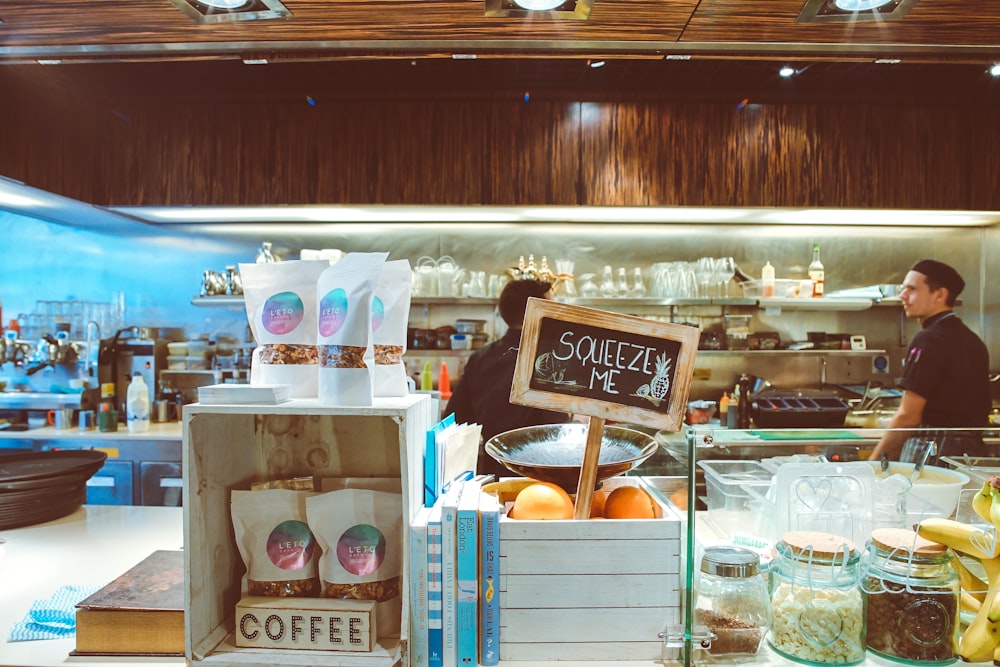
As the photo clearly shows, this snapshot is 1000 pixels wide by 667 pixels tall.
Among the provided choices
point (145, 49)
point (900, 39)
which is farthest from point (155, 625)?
point (900, 39)

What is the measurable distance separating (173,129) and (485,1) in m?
2.99

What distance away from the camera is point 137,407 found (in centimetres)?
389

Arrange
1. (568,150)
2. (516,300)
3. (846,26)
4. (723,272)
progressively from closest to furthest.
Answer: (846,26), (516,300), (568,150), (723,272)

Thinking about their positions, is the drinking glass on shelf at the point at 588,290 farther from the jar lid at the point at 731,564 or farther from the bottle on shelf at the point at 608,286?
the jar lid at the point at 731,564

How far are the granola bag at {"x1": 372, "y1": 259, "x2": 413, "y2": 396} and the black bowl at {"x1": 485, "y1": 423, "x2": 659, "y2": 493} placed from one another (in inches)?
10.1

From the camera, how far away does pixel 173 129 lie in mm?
3875

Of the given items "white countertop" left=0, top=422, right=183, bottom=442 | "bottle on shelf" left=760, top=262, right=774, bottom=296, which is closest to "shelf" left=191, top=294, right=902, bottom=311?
"bottle on shelf" left=760, top=262, right=774, bottom=296

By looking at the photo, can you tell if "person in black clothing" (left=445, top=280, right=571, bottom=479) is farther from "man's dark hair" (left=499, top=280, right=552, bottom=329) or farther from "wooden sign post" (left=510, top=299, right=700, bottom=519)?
"wooden sign post" (left=510, top=299, right=700, bottom=519)

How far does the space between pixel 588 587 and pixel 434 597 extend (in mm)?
278

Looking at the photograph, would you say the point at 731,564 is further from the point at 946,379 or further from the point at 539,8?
the point at 946,379

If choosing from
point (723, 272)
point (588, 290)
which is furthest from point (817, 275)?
point (588, 290)

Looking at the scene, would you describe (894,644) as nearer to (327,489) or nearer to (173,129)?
(327,489)

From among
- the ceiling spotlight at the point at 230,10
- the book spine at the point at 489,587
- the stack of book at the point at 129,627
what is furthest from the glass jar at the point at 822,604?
the ceiling spotlight at the point at 230,10

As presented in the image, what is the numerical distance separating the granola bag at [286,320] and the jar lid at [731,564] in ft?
2.65
